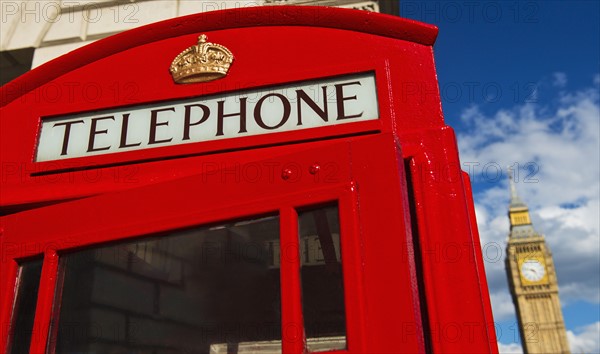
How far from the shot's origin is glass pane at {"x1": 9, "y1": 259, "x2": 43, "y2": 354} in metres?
1.35

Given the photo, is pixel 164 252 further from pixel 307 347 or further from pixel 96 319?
pixel 307 347

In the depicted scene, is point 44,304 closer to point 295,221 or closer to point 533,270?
point 295,221

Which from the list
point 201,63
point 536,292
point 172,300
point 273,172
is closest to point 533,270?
point 536,292

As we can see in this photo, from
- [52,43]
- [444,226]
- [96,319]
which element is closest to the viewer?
[444,226]

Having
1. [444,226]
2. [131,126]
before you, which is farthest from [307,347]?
[131,126]

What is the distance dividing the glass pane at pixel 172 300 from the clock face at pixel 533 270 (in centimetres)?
6847

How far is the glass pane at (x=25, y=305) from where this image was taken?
1.35 meters

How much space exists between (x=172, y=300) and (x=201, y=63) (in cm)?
178

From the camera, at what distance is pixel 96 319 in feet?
8.37

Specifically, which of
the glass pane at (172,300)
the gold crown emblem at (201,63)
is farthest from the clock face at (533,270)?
the gold crown emblem at (201,63)

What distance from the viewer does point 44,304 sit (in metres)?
1.30

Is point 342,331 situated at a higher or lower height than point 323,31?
lower

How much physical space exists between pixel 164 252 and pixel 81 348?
0.59 m

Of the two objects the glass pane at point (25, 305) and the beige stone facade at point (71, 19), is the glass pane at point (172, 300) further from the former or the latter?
the beige stone facade at point (71, 19)
